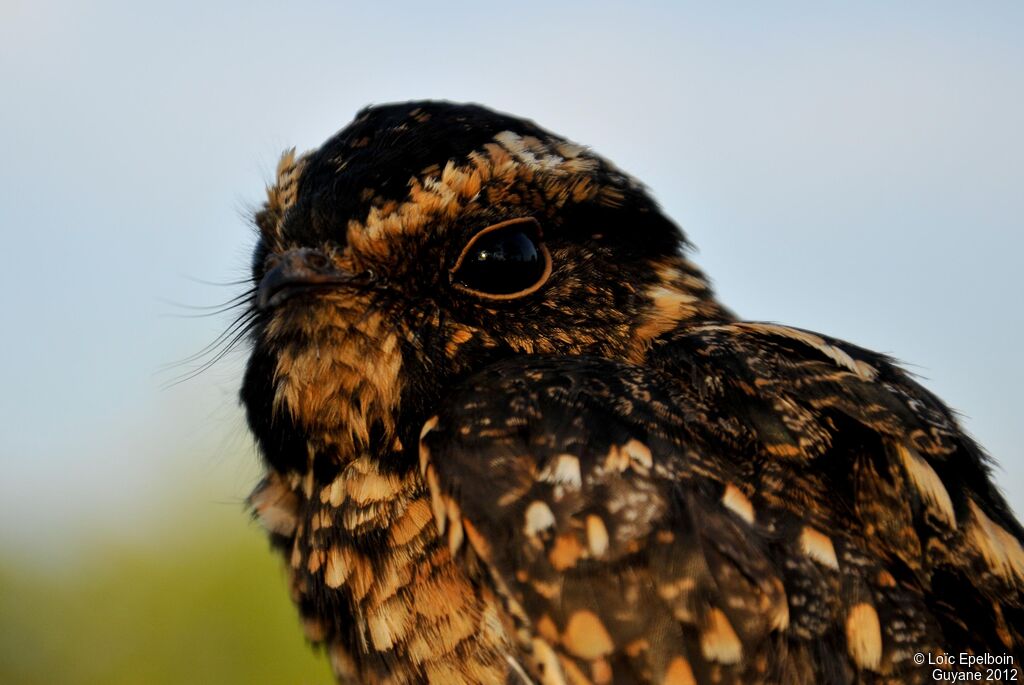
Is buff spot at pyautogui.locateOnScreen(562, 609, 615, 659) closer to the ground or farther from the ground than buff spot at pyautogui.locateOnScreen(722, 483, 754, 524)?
closer to the ground

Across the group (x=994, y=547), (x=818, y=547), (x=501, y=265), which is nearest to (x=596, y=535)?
(x=818, y=547)

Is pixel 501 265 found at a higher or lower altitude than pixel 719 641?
higher

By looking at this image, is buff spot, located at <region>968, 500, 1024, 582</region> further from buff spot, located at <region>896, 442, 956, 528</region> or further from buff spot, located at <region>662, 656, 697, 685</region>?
buff spot, located at <region>662, 656, 697, 685</region>

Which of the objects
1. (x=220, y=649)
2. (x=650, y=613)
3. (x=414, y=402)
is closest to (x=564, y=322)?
(x=414, y=402)

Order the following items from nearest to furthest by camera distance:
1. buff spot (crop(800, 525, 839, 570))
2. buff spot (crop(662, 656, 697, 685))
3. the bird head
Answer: buff spot (crop(662, 656, 697, 685))
buff spot (crop(800, 525, 839, 570))
the bird head

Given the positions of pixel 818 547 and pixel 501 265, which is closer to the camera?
pixel 818 547

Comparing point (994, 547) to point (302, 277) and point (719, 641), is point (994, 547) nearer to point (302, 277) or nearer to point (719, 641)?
point (719, 641)

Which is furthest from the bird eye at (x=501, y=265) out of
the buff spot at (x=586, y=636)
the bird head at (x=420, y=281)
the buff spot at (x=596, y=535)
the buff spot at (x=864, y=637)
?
the buff spot at (x=864, y=637)

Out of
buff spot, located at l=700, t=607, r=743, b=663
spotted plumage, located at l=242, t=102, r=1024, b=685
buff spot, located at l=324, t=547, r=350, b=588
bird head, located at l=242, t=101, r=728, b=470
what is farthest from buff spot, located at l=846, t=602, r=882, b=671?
buff spot, located at l=324, t=547, r=350, b=588
